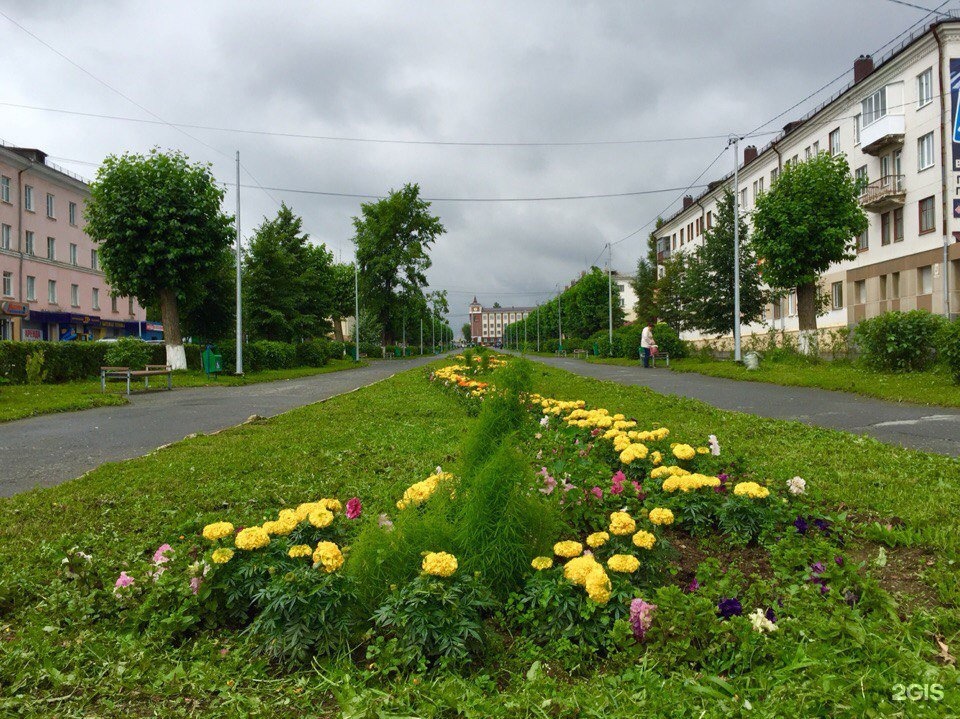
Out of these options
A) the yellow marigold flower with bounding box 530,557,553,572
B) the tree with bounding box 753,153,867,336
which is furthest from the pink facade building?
A: the yellow marigold flower with bounding box 530,557,553,572

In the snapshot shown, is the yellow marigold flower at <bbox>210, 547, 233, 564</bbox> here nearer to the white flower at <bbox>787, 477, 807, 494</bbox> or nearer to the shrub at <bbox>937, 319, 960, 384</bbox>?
the white flower at <bbox>787, 477, 807, 494</bbox>

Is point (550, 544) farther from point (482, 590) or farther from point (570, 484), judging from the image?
point (570, 484)

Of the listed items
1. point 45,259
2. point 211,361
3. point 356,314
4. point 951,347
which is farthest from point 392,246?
point 951,347

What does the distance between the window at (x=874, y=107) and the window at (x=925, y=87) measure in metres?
1.53

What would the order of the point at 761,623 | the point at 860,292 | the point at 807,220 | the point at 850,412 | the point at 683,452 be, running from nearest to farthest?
the point at 761,623
the point at 683,452
the point at 850,412
the point at 807,220
the point at 860,292

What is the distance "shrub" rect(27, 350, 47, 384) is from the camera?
17.9m

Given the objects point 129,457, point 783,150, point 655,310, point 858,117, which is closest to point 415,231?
point 655,310

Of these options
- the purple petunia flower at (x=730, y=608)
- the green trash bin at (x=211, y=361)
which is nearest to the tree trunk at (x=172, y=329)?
the green trash bin at (x=211, y=361)

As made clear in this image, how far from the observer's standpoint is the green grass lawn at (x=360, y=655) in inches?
78.0

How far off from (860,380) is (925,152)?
21.2m

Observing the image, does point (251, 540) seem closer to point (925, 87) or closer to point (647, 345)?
point (647, 345)

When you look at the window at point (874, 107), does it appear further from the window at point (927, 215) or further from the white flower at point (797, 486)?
the white flower at point (797, 486)

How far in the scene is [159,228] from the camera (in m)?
23.4

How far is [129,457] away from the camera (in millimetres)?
6863
